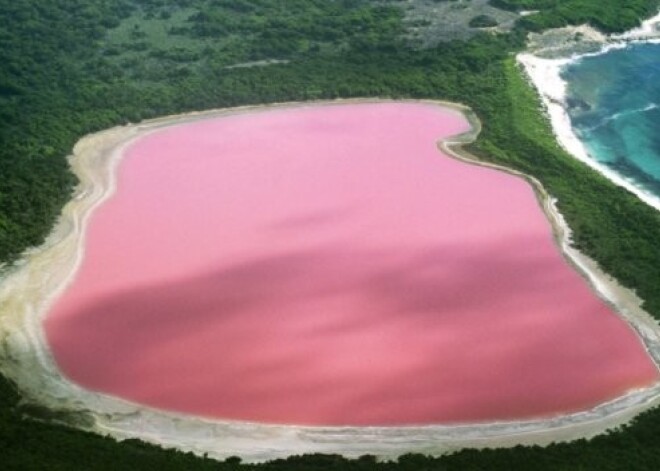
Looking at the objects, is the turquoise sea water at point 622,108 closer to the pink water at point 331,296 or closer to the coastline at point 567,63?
the coastline at point 567,63

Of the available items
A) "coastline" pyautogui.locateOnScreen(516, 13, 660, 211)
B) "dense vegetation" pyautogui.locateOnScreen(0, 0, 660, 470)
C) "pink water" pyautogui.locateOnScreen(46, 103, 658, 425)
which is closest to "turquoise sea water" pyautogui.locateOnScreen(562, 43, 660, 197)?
"coastline" pyautogui.locateOnScreen(516, 13, 660, 211)

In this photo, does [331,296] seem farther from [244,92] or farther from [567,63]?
[567,63]

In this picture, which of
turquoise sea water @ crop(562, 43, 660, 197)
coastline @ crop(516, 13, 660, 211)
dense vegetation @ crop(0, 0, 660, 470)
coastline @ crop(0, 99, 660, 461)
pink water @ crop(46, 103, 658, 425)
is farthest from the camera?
turquoise sea water @ crop(562, 43, 660, 197)

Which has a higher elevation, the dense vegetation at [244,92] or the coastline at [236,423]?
the dense vegetation at [244,92]

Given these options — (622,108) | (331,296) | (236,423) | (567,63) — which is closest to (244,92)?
(331,296)

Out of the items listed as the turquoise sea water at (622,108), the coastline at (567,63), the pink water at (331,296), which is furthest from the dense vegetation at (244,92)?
the turquoise sea water at (622,108)

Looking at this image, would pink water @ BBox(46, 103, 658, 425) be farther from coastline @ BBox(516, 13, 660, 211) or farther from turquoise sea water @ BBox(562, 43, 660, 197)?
turquoise sea water @ BBox(562, 43, 660, 197)
